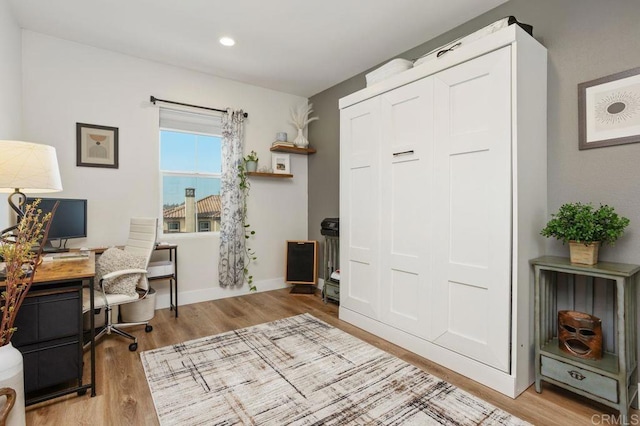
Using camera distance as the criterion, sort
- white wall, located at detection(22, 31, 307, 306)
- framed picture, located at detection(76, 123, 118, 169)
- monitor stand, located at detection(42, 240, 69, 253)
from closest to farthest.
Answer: monitor stand, located at detection(42, 240, 69, 253) → white wall, located at detection(22, 31, 307, 306) → framed picture, located at detection(76, 123, 118, 169)

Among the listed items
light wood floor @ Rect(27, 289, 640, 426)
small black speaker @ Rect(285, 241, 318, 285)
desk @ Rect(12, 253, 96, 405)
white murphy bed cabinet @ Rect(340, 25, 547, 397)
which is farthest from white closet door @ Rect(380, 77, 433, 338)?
desk @ Rect(12, 253, 96, 405)

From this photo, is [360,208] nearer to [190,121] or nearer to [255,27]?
[255,27]

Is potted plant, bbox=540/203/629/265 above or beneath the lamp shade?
beneath

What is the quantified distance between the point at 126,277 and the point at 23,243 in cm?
109

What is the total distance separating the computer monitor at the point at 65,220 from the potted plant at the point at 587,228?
368cm

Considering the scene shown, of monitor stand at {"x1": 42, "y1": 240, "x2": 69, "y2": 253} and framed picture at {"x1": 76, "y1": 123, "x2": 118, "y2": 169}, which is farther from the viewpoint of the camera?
framed picture at {"x1": 76, "y1": 123, "x2": 118, "y2": 169}

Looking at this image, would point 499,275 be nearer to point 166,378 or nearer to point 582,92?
point 582,92

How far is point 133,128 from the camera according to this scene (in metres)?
3.33

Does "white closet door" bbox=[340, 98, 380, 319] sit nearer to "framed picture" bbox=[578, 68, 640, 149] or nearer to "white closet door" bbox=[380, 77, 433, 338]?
"white closet door" bbox=[380, 77, 433, 338]

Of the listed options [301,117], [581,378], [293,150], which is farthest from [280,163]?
[581,378]

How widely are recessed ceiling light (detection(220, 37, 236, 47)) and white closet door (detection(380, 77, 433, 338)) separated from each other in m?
1.54

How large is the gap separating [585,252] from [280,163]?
3.33 metres

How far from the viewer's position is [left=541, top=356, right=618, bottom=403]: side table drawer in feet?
5.51

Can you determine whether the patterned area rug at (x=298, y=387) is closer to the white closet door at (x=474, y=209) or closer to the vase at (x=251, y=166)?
the white closet door at (x=474, y=209)
